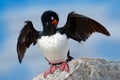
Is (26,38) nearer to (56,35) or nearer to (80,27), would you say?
(56,35)

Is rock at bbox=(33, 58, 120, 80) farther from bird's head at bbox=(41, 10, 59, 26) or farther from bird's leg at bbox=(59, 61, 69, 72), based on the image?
bird's head at bbox=(41, 10, 59, 26)

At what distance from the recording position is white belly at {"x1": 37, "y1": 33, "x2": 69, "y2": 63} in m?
7.61

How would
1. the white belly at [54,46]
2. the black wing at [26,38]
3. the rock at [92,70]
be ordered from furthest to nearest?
the black wing at [26,38] < the white belly at [54,46] < the rock at [92,70]

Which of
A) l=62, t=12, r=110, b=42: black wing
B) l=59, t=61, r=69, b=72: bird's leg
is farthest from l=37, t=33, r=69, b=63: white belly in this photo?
l=62, t=12, r=110, b=42: black wing

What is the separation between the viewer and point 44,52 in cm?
784

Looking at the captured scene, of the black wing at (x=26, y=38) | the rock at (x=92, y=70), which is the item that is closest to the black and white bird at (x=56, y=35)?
the black wing at (x=26, y=38)

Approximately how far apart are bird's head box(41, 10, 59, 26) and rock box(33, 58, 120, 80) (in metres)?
0.97

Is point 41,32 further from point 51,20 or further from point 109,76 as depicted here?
point 109,76

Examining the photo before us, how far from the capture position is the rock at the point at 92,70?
279 inches

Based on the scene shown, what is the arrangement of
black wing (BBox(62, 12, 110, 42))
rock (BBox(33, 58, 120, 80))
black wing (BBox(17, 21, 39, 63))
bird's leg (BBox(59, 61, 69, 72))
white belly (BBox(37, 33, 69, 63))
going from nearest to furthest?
rock (BBox(33, 58, 120, 80)), bird's leg (BBox(59, 61, 69, 72)), white belly (BBox(37, 33, 69, 63)), black wing (BBox(62, 12, 110, 42)), black wing (BBox(17, 21, 39, 63))

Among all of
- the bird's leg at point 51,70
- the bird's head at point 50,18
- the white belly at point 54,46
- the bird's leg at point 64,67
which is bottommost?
the bird's leg at point 51,70

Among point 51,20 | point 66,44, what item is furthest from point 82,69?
point 51,20

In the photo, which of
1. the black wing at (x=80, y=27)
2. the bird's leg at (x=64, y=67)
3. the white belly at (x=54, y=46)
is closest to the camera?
the bird's leg at (x=64, y=67)

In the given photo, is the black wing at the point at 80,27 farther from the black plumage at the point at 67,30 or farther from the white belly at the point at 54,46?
the white belly at the point at 54,46
